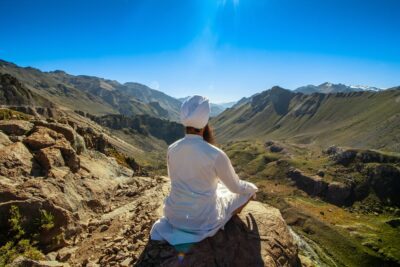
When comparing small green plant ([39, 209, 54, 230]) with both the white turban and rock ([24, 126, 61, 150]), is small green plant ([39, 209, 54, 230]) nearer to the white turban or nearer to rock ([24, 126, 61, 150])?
rock ([24, 126, 61, 150])

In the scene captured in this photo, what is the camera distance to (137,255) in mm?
9680

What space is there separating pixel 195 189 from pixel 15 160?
1058 cm

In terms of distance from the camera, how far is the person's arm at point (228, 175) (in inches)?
311

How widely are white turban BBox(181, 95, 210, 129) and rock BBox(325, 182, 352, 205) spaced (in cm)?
13846

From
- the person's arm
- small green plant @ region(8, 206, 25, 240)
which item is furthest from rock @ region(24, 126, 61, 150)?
the person's arm

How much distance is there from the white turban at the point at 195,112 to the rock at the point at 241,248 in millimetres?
3265

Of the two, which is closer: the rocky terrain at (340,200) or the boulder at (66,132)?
the boulder at (66,132)

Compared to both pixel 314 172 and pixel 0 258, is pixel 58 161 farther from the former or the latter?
pixel 314 172

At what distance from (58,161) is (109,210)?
390 cm

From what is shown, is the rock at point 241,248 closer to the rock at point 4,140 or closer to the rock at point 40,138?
the rock at point 4,140

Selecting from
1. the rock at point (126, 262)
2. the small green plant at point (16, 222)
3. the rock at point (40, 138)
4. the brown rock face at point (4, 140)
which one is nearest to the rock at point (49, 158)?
the rock at point (40, 138)

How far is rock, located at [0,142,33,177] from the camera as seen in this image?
1370 centimetres

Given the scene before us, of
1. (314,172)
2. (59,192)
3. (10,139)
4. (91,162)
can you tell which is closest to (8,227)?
(59,192)

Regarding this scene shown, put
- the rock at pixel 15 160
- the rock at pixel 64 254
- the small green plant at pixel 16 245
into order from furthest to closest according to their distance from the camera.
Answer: the rock at pixel 15 160 → the rock at pixel 64 254 → the small green plant at pixel 16 245
